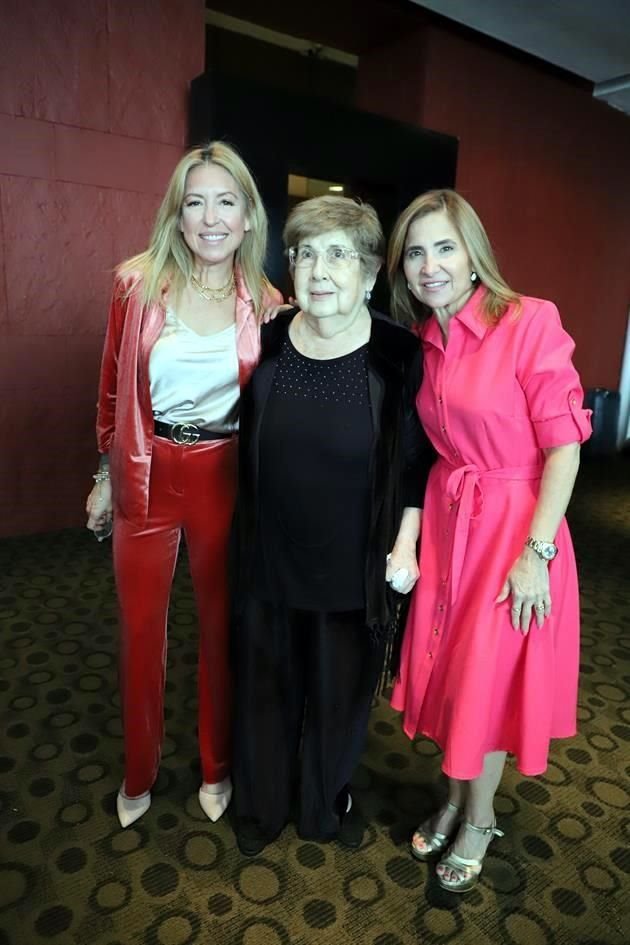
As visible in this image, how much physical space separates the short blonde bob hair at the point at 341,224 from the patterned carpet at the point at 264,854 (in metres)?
1.54

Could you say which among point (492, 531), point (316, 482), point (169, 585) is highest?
point (316, 482)

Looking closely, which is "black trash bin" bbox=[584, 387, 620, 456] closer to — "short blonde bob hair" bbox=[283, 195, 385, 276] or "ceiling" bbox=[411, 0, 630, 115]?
"ceiling" bbox=[411, 0, 630, 115]

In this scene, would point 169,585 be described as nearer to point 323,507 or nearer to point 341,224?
point 323,507

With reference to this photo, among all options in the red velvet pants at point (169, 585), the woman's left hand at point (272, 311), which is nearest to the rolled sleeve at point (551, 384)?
the woman's left hand at point (272, 311)

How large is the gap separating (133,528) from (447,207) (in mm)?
1073

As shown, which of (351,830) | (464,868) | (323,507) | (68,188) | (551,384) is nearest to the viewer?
(551,384)

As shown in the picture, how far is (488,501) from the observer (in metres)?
1.51

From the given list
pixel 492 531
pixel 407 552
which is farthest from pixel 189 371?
pixel 492 531

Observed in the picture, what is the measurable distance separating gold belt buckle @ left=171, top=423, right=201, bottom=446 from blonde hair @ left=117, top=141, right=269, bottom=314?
0.31 metres

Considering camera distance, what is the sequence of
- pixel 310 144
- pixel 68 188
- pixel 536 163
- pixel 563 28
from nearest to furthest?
pixel 68 188
pixel 310 144
pixel 563 28
pixel 536 163

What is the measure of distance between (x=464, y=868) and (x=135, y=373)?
1.52 metres

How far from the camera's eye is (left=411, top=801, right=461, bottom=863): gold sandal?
1790mm

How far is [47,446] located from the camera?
3.90 meters

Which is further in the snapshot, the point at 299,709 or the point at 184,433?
the point at 299,709
